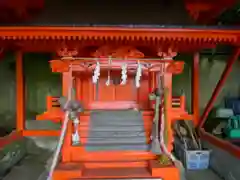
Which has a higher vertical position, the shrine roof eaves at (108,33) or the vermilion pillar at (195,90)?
the shrine roof eaves at (108,33)

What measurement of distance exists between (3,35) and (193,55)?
4.82m

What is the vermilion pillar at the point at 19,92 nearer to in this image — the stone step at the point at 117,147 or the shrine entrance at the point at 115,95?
the shrine entrance at the point at 115,95

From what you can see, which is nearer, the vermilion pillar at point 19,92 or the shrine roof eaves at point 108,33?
the shrine roof eaves at point 108,33

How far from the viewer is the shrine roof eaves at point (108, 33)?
4.87m

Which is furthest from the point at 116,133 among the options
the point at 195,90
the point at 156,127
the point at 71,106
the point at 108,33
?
the point at 195,90

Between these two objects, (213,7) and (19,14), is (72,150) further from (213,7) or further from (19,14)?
(213,7)

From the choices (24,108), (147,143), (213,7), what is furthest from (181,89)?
(24,108)

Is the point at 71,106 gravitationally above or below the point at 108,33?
below

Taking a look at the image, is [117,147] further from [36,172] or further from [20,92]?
[20,92]

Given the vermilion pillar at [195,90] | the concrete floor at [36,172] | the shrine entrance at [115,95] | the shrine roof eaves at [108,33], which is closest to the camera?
the shrine roof eaves at [108,33]

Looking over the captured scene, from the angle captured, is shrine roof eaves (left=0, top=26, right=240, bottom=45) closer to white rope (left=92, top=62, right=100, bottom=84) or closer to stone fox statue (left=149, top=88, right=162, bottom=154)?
white rope (left=92, top=62, right=100, bottom=84)

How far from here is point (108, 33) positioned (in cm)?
492

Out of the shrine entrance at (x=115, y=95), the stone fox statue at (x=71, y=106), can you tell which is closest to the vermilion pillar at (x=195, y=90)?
the shrine entrance at (x=115, y=95)

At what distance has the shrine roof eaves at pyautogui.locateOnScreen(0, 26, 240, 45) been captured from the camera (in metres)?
4.87
